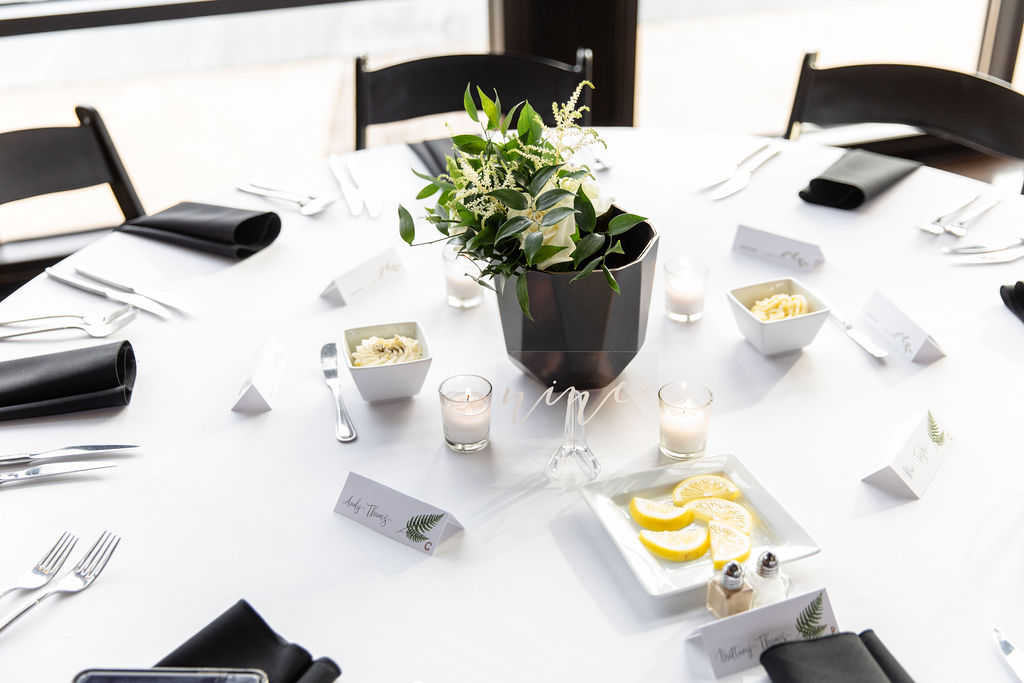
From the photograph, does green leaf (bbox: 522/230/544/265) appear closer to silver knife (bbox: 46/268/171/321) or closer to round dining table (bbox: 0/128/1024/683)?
round dining table (bbox: 0/128/1024/683)

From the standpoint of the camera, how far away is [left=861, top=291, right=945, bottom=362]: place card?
3.98 feet

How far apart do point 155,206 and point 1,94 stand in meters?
0.89

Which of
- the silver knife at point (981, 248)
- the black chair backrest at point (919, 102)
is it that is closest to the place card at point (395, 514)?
the silver knife at point (981, 248)

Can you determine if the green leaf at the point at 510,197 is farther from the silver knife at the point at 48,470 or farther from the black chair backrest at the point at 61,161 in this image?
the black chair backrest at the point at 61,161

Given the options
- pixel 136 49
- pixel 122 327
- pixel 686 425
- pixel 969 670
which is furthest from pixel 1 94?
pixel 969 670

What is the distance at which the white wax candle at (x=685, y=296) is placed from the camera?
1328 millimetres

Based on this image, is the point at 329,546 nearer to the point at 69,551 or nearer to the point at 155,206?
the point at 69,551

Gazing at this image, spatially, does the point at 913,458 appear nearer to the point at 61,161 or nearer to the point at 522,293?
the point at 522,293

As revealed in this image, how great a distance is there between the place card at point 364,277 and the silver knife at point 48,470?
446 millimetres

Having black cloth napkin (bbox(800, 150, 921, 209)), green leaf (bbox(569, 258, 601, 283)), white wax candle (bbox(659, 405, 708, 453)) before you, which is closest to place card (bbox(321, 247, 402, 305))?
green leaf (bbox(569, 258, 601, 283))

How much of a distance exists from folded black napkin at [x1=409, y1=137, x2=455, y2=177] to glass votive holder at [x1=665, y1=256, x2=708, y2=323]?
627 mm

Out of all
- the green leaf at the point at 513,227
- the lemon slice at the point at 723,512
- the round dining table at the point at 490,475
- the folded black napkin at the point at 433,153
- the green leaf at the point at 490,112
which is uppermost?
the green leaf at the point at 490,112

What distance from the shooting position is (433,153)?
6.09 feet

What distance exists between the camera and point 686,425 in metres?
1.04
